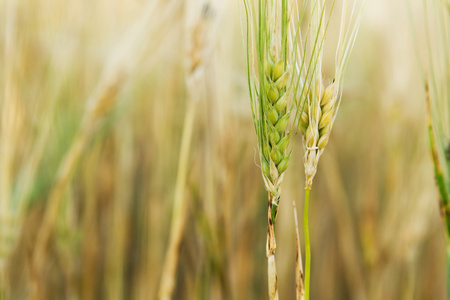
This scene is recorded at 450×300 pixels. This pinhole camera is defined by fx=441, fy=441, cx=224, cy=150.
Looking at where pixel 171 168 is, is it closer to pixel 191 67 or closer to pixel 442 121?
pixel 191 67

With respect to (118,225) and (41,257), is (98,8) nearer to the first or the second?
(118,225)

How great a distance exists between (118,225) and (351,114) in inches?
28.9

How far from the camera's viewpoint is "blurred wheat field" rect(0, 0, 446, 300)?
0.63 metres

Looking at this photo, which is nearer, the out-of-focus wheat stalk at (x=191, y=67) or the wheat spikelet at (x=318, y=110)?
the wheat spikelet at (x=318, y=110)

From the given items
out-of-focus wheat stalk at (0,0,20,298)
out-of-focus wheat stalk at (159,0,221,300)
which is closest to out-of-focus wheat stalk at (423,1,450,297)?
out-of-focus wheat stalk at (159,0,221,300)

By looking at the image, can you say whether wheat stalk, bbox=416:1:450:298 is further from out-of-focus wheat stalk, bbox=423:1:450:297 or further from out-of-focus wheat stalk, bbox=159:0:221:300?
out-of-focus wheat stalk, bbox=159:0:221:300

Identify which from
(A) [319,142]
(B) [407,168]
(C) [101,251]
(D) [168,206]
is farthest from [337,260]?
(A) [319,142]

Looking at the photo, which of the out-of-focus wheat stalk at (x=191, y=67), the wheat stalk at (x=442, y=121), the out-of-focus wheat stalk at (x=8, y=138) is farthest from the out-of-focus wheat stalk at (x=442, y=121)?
the out-of-focus wheat stalk at (x=8, y=138)

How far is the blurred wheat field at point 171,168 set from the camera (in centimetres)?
63

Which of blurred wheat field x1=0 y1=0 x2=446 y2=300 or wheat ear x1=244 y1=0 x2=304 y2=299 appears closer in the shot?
wheat ear x1=244 y1=0 x2=304 y2=299

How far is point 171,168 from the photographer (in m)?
0.92

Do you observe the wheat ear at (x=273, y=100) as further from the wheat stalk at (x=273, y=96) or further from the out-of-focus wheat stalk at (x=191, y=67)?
the out-of-focus wheat stalk at (x=191, y=67)

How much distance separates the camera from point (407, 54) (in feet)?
2.73

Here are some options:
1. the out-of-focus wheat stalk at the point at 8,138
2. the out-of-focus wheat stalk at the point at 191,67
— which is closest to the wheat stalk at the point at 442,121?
the out-of-focus wheat stalk at the point at 191,67
